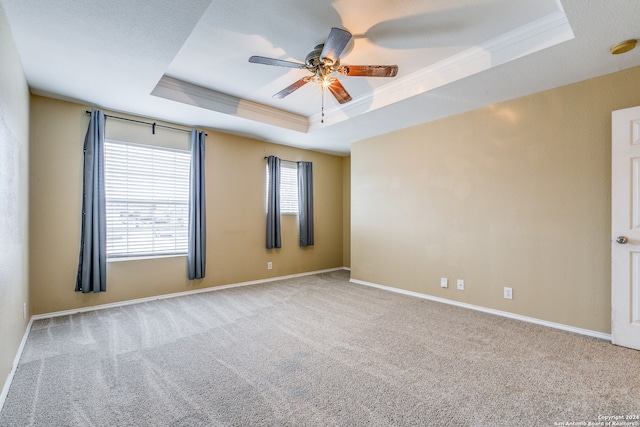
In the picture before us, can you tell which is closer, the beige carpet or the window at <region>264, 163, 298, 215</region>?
the beige carpet

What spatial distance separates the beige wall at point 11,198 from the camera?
6.17ft

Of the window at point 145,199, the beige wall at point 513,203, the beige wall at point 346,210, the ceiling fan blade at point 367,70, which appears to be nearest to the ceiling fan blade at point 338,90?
the ceiling fan blade at point 367,70

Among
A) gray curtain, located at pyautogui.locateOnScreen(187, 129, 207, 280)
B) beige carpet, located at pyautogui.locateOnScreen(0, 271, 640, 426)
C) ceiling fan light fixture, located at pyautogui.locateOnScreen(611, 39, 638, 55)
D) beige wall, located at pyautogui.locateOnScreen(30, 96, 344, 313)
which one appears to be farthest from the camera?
gray curtain, located at pyautogui.locateOnScreen(187, 129, 207, 280)

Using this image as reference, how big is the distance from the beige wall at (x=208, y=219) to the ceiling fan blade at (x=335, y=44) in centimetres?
282

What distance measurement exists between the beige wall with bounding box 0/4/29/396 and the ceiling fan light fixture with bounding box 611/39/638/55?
4299 millimetres

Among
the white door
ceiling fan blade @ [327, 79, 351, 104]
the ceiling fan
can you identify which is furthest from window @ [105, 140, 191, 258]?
the white door

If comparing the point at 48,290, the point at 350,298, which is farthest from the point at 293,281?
the point at 48,290

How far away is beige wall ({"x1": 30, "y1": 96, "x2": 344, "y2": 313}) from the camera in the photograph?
10.8ft

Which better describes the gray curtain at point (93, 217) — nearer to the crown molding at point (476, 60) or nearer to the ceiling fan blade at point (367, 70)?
the ceiling fan blade at point (367, 70)

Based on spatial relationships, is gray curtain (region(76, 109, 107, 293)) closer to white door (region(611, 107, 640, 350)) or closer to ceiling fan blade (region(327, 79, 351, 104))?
ceiling fan blade (region(327, 79, 351, 104))

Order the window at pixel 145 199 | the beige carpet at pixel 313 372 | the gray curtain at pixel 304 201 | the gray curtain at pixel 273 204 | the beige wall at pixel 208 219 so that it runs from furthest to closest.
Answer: the gray curtain at pixel 304 201 < the gray curtain at pixel 273 204 < the window at pixel 145 199 < the beige wall at pixel 208 219 < the beige carpet at pixel 313 372

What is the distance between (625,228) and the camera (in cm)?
250

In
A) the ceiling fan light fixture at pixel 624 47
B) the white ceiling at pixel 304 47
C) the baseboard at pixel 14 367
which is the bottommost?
the baseboard at pixel 14 367

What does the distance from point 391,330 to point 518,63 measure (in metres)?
2.70
